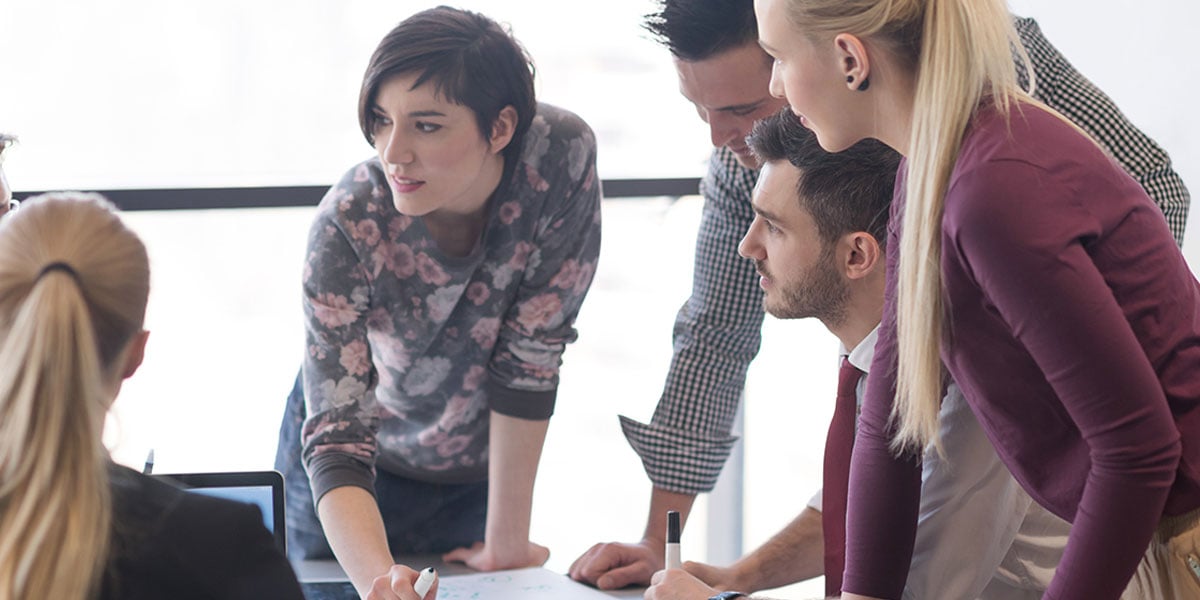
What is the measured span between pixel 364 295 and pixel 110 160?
1308 millimetres

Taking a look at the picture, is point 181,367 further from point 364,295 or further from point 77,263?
point 77,263

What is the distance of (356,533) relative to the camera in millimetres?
1651

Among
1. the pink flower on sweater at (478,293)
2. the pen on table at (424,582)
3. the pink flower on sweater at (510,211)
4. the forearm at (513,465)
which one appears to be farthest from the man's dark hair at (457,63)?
the pen on table at (424,582)

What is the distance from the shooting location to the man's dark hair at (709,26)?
70.9 inches

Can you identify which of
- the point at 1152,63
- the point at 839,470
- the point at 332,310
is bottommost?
the point at 839,470

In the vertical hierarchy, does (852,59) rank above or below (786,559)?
above

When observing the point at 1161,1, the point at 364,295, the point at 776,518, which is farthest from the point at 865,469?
the point at 776,518

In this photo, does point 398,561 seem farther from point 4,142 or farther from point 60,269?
point 60,269

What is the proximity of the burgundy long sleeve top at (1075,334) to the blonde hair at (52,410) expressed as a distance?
71cm

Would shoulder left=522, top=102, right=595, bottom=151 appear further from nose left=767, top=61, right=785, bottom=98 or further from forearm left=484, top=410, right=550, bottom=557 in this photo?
nose left=767, top=61, right=785, bottom=98

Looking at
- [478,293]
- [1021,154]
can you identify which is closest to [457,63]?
[478,293]

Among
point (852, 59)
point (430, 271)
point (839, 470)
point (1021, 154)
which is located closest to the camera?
point (1021, 154)

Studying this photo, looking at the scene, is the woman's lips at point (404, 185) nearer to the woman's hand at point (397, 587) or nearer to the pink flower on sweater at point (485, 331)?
the pink flower on sweater at point (485, 331)

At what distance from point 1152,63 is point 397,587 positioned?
191cm
